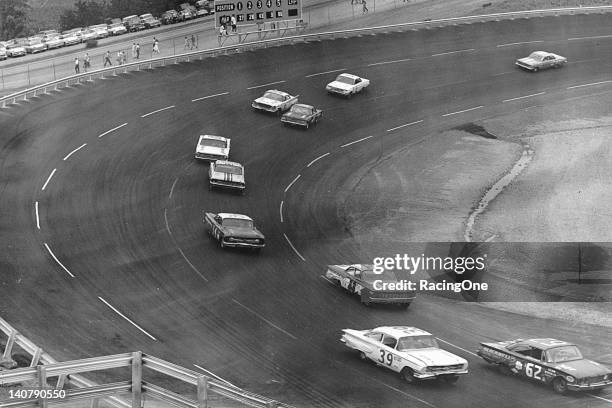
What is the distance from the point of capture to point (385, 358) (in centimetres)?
3919

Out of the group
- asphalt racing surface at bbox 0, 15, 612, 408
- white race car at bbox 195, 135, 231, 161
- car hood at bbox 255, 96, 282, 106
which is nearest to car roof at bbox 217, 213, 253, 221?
asphalt racing surface at bbox 0, 15, 612, 408

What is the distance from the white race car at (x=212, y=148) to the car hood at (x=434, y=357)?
1061 inches

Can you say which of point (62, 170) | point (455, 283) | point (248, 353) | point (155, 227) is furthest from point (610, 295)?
point (62, 170)

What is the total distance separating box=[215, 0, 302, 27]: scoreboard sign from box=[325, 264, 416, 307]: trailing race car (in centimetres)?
3747

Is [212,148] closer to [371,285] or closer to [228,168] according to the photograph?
[228,168]

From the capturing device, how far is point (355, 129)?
70.9 meters

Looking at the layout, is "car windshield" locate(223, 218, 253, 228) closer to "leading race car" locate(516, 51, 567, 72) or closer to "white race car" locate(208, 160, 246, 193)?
"white race car" locate(208, 160, 246, 193)

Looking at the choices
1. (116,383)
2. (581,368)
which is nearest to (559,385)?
(581,368)

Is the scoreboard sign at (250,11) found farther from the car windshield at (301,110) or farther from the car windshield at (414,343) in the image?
the car windshield at (414,343)

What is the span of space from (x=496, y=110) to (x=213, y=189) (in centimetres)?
2375

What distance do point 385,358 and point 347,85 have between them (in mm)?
38646

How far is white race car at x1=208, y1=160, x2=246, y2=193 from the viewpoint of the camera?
59406 mm

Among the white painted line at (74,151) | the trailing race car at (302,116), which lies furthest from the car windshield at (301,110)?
the white painted line at (74,151)

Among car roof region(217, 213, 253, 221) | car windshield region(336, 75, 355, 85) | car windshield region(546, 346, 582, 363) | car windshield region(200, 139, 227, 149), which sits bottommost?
car windshield region(546, 346, 582, 363)
